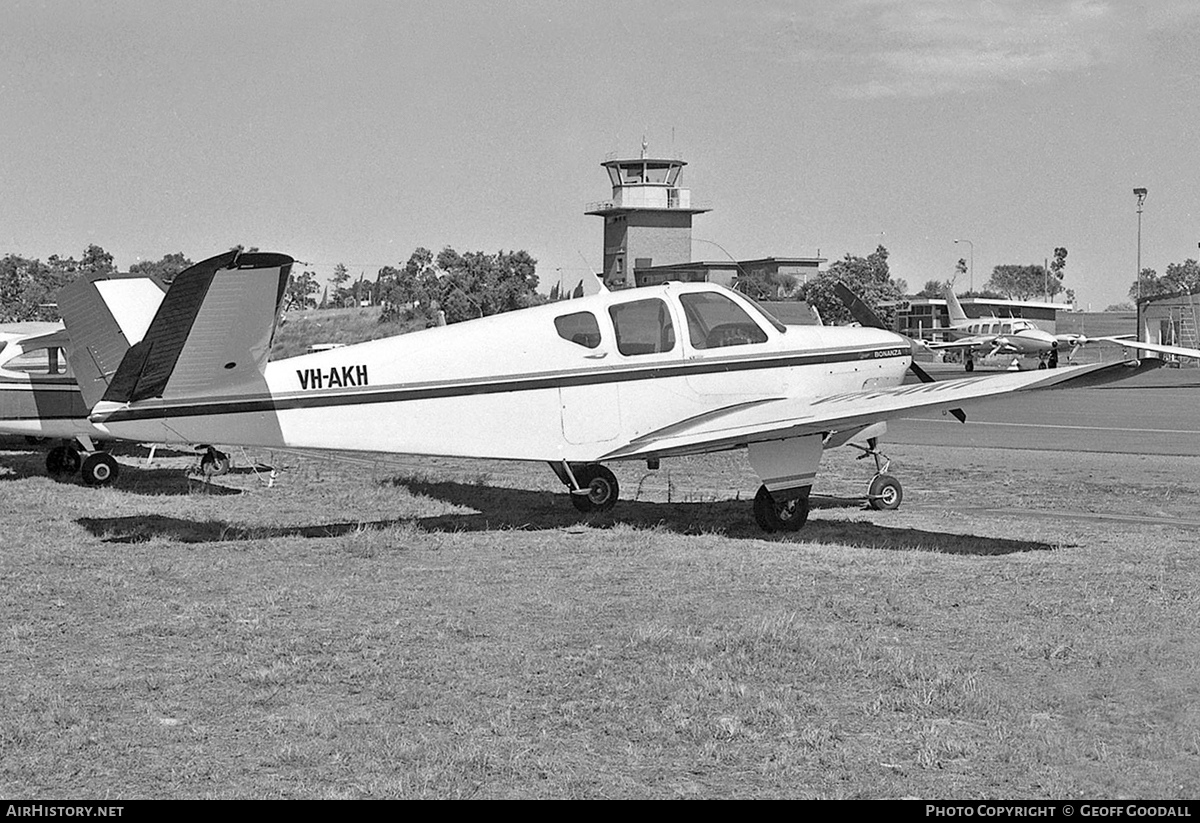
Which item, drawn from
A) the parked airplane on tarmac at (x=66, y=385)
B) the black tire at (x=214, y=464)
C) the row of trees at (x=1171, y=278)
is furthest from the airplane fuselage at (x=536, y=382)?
the row of trees at (x=1171, y=278)

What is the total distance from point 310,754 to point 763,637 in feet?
9.16

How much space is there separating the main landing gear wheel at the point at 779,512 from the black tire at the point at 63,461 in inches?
404

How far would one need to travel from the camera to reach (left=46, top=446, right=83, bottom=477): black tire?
17.7m

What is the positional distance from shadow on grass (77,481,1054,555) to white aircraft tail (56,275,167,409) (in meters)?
2.49

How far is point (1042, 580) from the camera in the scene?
29.3ft

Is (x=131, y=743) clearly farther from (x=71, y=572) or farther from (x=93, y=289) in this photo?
(x=93, y=289)

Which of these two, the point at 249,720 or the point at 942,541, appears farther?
the point at 942,541

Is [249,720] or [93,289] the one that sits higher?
[93,289]

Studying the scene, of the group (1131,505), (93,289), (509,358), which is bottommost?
(1131,505)

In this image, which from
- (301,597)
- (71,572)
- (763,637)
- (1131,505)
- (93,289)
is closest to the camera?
(763,637)

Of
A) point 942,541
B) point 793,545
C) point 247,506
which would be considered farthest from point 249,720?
point 247,506

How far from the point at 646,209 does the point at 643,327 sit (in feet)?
277

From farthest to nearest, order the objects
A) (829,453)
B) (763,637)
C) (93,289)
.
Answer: (829,453)
(93,289)
(763,637)

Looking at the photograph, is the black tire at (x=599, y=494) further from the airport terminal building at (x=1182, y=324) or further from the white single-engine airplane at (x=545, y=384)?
the airport terminal building at (x=1182, y=324)
